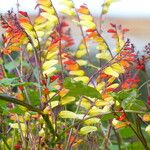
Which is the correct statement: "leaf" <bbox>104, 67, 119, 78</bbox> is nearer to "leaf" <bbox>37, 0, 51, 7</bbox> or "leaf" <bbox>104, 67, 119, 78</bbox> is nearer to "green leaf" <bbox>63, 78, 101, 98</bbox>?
"green leaf" <bbox>63, 78, 101, 98</bbox>

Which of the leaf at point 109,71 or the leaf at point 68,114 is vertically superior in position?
the leaf at point 109,71

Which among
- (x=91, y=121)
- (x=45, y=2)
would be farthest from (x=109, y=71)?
(x=45, y=2)

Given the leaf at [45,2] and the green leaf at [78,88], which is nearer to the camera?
the green leaf at [78,88]

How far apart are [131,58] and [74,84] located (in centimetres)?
21

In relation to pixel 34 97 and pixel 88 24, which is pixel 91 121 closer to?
pixel 34 97

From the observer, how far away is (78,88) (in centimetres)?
99

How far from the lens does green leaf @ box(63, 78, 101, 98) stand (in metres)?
0.97

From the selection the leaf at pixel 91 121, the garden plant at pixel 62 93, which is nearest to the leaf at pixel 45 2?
the garden plant at pixel 62 93

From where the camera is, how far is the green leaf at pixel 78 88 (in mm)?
968

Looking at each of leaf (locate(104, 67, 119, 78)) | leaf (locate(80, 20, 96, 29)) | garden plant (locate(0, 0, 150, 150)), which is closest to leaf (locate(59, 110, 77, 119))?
garden plant (locate(0, 0, 150, 150))

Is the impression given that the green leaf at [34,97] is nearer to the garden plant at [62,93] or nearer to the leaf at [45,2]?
the garden plant at [62,93]

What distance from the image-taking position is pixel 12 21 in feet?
3.68

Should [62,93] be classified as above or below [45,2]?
below

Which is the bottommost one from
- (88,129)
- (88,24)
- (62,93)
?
(88,129)
